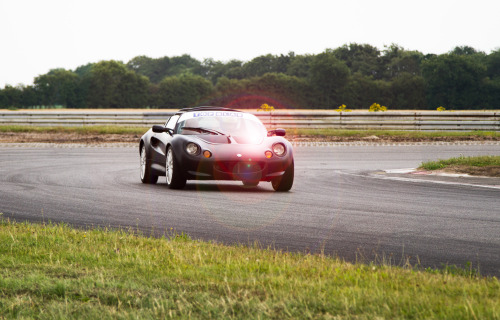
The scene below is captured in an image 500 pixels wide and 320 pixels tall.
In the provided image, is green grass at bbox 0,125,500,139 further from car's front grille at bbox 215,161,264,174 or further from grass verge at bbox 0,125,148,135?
car's front grille at bbox 215,161,264,174

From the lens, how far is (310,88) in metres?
120

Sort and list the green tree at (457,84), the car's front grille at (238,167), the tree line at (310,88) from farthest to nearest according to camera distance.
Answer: the tree line at (310,88) → the green tree at (457,84) → the car's front grille at (238,167)

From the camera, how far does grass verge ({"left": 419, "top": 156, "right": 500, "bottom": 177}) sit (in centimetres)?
1556

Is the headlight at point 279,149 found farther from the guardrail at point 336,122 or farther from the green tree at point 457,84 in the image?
the green tree at point 457,84

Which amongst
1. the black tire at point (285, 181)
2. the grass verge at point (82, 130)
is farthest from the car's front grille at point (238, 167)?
the grass verge at point (82, 130)

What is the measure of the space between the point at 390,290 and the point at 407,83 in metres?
111

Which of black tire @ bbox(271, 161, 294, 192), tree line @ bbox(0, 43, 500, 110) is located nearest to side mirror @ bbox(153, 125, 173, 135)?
black tire @ bbox(271, 161, 294, 192)

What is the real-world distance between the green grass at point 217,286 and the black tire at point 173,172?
5.44m

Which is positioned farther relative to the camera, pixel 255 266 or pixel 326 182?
pixel 326 182

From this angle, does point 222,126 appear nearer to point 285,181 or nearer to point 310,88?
point 285,181

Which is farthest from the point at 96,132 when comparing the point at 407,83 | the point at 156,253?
the point at 407,83

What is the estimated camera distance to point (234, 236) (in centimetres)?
783

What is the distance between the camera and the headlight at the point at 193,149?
39.5 feet

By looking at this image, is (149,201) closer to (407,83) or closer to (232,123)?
(232,123)
